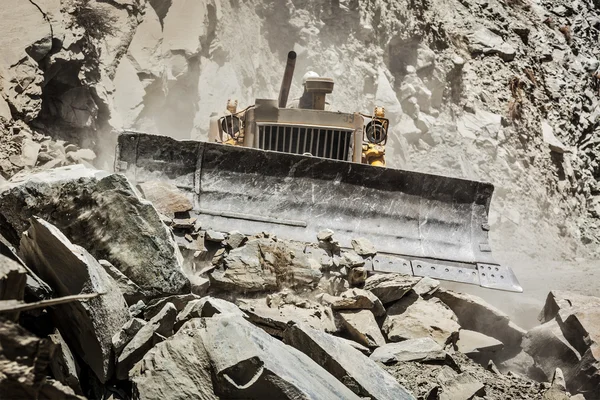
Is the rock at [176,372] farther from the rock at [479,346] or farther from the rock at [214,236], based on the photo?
the rock at [479,346]

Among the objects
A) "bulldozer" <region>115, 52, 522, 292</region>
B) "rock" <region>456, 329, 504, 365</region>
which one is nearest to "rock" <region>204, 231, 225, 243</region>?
"bulldozer" <region>115, 52, 522, 292</region>

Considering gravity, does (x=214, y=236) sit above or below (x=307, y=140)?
below

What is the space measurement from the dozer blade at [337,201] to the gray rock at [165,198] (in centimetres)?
20

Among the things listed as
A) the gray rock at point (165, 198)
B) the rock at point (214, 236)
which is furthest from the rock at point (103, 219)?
the gray rock at point (165, 198)

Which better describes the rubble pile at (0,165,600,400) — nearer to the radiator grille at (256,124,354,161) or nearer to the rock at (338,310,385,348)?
the rock at (338,310,385,348)

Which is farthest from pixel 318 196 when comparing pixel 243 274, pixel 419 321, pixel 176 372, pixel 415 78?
pixel 415 78

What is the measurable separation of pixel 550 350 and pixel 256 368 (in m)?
3.30

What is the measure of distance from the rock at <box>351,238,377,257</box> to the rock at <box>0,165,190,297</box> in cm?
217

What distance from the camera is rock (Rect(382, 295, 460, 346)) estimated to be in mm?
4730

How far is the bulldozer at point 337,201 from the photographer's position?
5.83 m

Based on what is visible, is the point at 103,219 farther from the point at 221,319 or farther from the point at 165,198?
the point at 165,198

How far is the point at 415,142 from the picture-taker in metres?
12.7

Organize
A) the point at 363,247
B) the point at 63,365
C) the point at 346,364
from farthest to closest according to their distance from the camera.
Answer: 1. the point at 363,247
2. the point at 346,364
3. the point at 63,365

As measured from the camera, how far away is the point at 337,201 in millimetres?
6195
